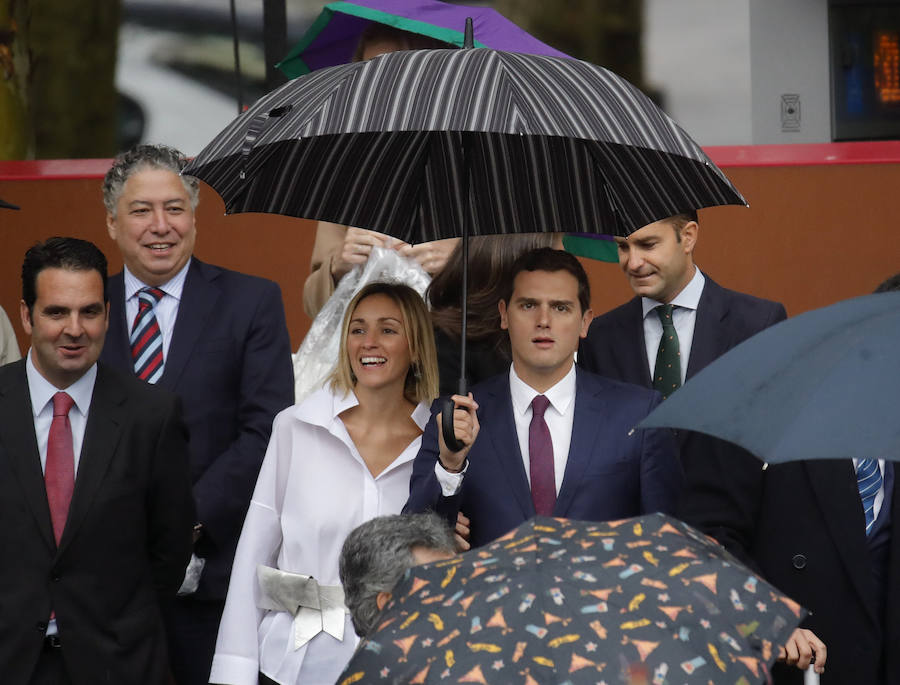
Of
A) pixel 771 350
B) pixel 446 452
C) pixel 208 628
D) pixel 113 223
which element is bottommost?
pixel 208 628

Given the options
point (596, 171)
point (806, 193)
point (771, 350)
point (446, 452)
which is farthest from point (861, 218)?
point (771, 350)

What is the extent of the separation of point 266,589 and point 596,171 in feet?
5.47

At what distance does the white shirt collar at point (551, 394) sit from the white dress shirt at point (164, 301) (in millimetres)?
1276

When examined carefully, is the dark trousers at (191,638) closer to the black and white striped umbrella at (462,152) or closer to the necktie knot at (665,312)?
the black and white striped umbrella at (462,152)

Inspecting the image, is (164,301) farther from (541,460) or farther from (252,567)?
(541,460)

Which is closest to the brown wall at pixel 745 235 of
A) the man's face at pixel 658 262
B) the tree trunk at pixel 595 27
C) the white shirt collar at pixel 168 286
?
the tree trunk at pixel 595 27

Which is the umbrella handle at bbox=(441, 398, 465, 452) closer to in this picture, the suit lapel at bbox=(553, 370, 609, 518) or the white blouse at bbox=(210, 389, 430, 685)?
the suit lapel at bbox=(553, 370, 609, 518)

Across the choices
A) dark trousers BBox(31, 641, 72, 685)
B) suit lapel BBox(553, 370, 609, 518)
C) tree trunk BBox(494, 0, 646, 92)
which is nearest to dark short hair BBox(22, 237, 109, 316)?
dark trousers BBox(31, 641, 72, 685)

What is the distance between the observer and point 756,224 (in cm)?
728

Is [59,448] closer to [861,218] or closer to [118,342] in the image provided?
[118,342]

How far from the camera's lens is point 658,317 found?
4855 mm

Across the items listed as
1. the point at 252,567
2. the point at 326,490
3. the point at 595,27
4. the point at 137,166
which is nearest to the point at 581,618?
the point at 326,490

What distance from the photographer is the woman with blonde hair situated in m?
4.40

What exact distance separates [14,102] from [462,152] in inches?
159
